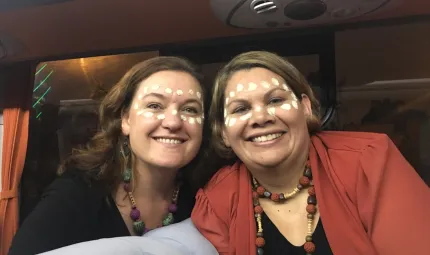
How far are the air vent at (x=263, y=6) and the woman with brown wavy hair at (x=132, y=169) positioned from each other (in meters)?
0.28

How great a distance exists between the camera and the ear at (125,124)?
1.40 metres

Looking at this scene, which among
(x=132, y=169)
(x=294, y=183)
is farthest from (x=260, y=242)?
(x=132, y=169)

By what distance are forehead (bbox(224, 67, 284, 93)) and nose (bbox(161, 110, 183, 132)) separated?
18 centimetres

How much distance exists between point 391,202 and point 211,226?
46cm

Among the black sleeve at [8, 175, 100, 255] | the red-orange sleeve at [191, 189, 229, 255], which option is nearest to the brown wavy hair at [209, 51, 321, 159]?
the red-orange sleeve at [191, 189, 229, 255]

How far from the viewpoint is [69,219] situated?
4.12 feet

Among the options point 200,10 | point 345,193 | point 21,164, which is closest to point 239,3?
point 200,10

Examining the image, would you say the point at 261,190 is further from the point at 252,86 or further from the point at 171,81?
the point at 171,81

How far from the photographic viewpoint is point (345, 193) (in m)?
1.06

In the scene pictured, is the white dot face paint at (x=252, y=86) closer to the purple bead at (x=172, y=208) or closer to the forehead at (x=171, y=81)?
the forehead at (x=171, y=81)

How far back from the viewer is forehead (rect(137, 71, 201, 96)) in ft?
4.40

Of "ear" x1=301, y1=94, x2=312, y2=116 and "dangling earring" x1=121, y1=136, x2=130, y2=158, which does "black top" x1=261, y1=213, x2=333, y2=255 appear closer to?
"ear" x1=301, y1=94, x2=312, y2=116

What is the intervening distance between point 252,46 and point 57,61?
2.63 ft

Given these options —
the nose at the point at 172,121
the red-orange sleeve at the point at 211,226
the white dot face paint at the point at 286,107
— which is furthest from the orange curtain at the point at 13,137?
the white dot face paint at the point at 286,107
